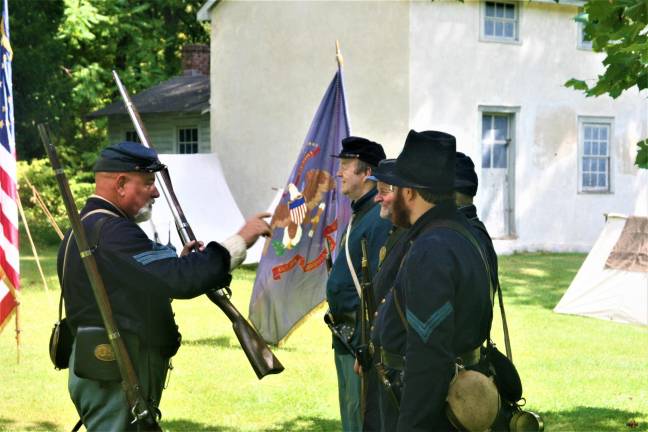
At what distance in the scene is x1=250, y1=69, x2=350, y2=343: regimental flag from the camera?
1139 cm

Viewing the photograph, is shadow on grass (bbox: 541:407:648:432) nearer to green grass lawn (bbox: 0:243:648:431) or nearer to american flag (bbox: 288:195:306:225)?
green grass lawn (bbox: 0:243:648:431)

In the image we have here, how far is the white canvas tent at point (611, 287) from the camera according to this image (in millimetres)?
14227

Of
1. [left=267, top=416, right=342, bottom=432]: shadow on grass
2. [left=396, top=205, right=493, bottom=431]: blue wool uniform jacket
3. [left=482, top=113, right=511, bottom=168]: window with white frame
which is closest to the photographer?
[left=396, top=205, right=493, bottom=431]: blue wool uniform jacket

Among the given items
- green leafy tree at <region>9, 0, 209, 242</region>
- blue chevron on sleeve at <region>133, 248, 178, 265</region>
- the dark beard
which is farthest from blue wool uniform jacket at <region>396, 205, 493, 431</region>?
green leafy tree at <region>9, 0, 209, 242</region>

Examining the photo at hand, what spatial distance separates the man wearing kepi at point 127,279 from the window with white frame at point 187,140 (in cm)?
2472

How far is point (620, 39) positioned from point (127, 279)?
344 centimetres

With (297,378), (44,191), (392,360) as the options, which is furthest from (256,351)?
(44,191)

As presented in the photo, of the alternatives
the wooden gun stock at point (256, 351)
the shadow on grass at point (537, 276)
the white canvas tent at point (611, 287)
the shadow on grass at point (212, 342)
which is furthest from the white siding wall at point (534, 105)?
the wooden gun stock at point (256, 351)

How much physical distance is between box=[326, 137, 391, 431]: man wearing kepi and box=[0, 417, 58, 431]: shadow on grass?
3067mm

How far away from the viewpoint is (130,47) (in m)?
35.1

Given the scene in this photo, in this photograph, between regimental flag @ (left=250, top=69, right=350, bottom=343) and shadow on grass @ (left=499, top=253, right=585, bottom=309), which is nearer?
regimental flag @ (left=250, top=69, right=350, bottom=343)

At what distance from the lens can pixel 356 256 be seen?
6.50m

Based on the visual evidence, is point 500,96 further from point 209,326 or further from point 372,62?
point 209,326

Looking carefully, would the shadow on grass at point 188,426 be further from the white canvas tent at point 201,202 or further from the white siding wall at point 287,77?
the white siding wall at point 287,77
